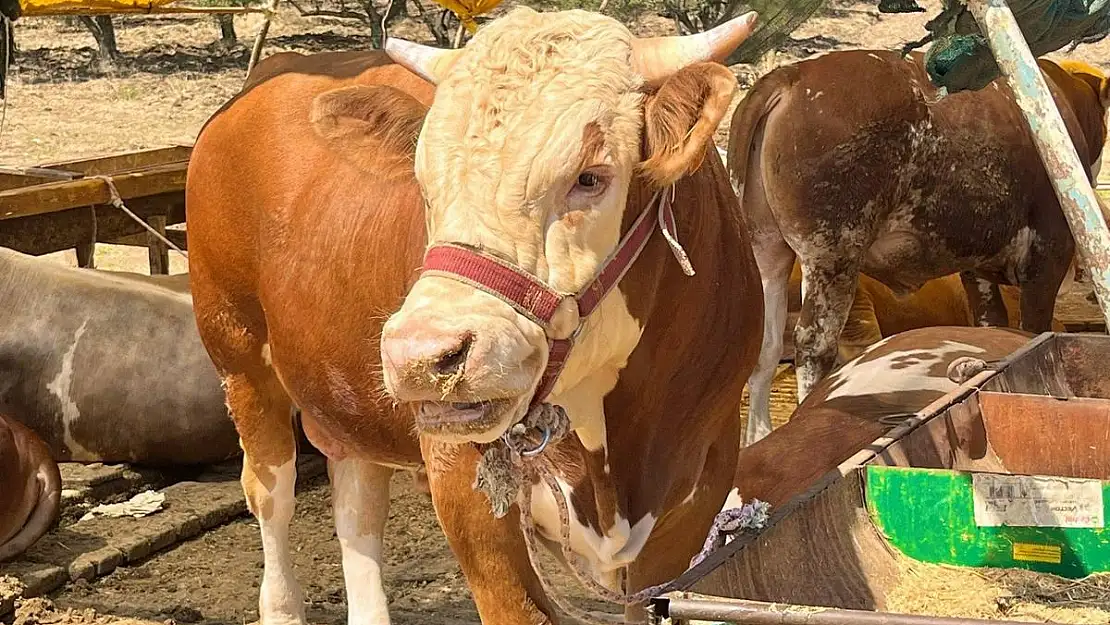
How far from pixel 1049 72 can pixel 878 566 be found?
5180 mm

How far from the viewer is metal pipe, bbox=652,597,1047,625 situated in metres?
2.17

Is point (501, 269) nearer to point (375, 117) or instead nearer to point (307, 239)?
point (375, 117)

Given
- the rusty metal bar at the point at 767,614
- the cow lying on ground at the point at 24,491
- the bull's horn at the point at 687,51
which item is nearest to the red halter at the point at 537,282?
the bull's horn at the point at 687,51

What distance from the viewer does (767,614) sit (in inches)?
88.0

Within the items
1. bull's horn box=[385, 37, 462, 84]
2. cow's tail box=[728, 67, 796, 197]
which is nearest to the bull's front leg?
bull's horn box=[385, 37, 462, 84]

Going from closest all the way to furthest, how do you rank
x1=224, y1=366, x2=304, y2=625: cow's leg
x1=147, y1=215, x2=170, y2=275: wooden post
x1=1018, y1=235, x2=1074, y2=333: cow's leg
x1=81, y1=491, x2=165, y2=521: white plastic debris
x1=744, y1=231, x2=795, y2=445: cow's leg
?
x1=224, y1=366, x2=304, y2=625: cow's leg → x1=81, y1=491, x2=165, y2=521: white plastic debris → x1=744, y1=231, x2=795, y2=445: cow's leg → x1=1018, y1=235, x2=1074, y2=333: cow's leg → x1=147, y1=215, x2=170, y2=275: wooden post

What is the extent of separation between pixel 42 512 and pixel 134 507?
1.87ft

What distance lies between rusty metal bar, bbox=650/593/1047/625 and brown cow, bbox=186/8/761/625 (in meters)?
0.47

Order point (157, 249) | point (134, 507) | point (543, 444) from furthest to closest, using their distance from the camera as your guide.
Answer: point (157, 249), point (134, 507), point (543, 444)

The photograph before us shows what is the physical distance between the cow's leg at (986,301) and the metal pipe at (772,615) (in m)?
5.75

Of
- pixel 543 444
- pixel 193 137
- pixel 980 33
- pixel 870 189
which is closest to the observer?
pixel 543 444

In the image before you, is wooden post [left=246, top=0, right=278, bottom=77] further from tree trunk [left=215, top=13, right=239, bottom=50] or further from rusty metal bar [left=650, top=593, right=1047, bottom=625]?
tree trunk [left=215, top=13, right=239, bottom=50]

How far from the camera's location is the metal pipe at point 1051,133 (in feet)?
9.00

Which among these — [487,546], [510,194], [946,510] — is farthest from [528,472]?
[946,510]
